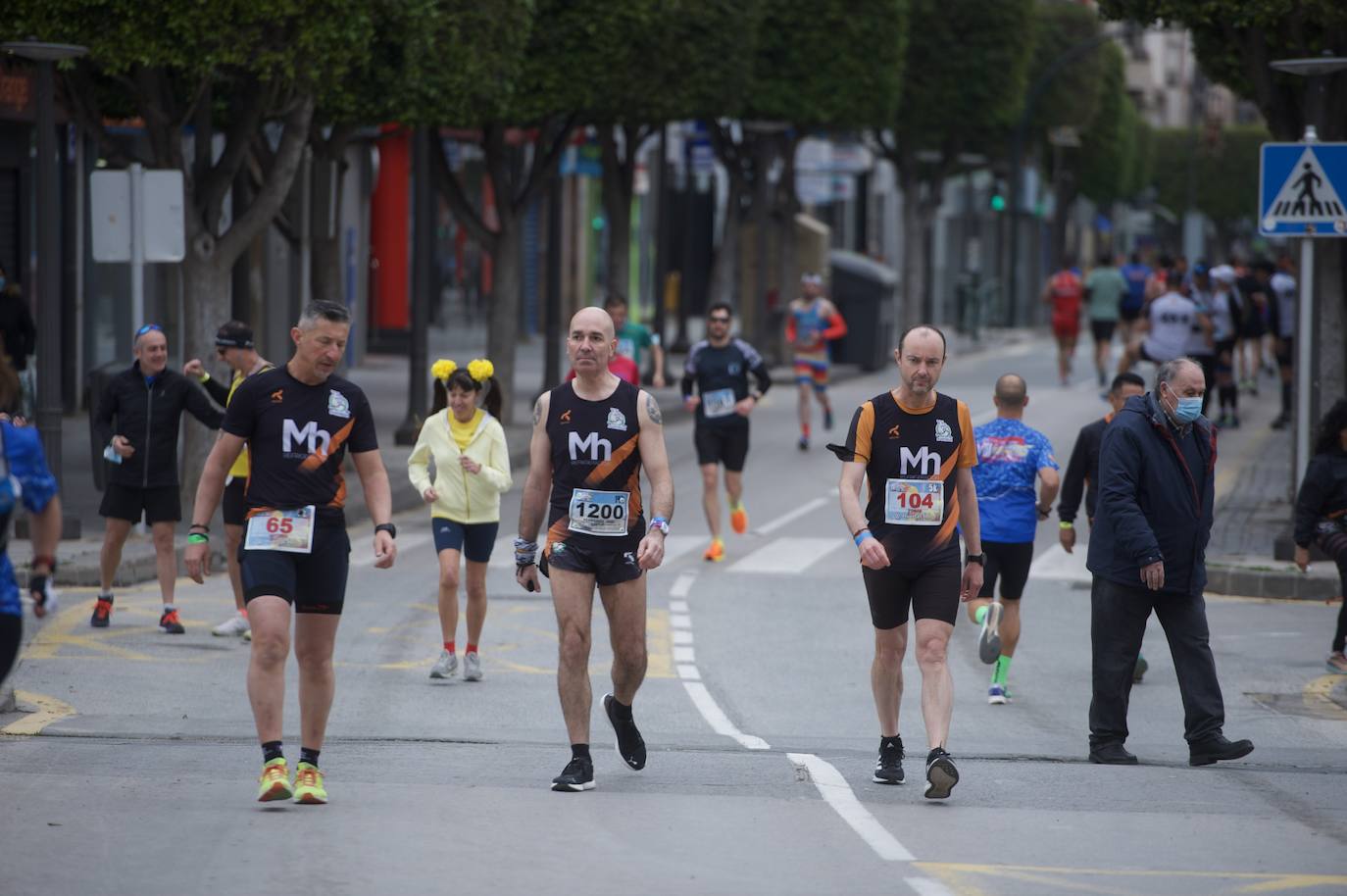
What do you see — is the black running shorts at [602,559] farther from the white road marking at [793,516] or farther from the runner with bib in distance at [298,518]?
the white road marking at [793,516]

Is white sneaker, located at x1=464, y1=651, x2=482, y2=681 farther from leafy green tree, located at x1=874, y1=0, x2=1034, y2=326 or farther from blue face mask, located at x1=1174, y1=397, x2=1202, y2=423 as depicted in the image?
leafy green tree, located at x1=874, y1=0, x2=1034, y2=326

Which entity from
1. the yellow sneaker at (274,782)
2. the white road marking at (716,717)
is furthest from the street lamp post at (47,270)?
the yellow sneaker at (274,782)

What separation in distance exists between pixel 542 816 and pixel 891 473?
1968 mm

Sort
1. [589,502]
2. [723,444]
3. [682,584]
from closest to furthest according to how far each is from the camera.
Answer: [589,502], [682,584], [723,444]

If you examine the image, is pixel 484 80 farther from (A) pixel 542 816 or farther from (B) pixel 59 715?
(A) pixel 542 816

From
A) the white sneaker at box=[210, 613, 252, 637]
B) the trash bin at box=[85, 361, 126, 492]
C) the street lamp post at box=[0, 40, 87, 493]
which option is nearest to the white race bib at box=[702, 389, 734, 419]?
the trash bin at box=[85, 361, 126, 492]

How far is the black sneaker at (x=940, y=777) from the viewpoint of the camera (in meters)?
8.09

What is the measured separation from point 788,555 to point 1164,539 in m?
7.66

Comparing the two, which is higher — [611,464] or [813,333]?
[813,333]

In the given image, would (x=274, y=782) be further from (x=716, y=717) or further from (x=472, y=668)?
(x=472, y=668)

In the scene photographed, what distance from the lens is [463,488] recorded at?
452 inches

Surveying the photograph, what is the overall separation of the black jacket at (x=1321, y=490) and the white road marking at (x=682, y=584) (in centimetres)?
460

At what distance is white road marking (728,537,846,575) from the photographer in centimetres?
1616

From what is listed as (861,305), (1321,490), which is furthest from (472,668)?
(861,305)
